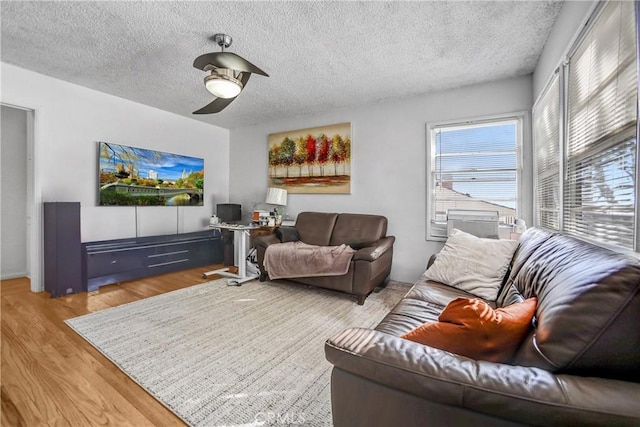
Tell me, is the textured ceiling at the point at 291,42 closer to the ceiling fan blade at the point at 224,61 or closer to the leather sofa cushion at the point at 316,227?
the ceiling fan blade at the point at 224,61

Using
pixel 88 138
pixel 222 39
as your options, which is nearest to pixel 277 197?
pixel 222 39

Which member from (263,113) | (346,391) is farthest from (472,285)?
(263,113)

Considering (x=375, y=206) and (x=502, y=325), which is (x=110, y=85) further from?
(x=502, y=325)

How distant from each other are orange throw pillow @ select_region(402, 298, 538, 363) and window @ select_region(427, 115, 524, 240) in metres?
2.76

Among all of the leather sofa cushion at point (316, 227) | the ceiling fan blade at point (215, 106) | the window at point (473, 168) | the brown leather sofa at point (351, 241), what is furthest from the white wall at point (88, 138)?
the window at point (473, 168)

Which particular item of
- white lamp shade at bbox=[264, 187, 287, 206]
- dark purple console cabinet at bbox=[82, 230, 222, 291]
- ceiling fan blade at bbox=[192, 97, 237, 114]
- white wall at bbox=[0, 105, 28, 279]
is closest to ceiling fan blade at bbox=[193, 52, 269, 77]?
ceiling fan blade at bbox=[192, 97, 237, 114]

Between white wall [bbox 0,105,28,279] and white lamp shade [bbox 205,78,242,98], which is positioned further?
white wall [bbox 0,105,28,279]

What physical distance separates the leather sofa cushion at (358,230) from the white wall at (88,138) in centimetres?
273

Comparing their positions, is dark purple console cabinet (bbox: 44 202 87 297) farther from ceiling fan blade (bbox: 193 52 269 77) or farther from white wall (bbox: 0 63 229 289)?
ceiling fan blade (bbox: 193 52 269 77)

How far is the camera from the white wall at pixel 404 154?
10.7ft

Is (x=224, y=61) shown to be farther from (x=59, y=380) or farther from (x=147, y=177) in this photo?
(x=147, y=177)

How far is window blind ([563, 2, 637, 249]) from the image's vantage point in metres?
1.16

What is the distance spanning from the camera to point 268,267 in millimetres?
3531

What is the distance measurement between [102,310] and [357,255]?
2.62 metres
